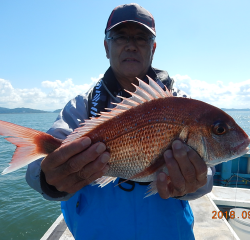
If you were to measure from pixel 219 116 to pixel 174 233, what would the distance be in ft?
4.36

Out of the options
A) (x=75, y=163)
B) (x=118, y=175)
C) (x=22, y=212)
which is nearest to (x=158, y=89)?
(x=118, y=175)

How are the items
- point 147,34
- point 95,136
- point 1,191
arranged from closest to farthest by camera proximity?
point 95,136 → point 147,34 → point 1,191

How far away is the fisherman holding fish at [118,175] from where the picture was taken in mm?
1698

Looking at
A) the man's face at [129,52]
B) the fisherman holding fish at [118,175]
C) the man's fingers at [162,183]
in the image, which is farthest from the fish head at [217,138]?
the man's face at [129,52]

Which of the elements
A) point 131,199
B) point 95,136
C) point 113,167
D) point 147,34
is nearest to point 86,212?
point 131,199

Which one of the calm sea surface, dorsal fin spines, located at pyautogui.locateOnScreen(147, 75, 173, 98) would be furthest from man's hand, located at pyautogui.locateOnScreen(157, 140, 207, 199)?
the calm sea surface

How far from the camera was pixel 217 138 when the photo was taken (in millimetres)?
1712

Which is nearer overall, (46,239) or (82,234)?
(82,234)

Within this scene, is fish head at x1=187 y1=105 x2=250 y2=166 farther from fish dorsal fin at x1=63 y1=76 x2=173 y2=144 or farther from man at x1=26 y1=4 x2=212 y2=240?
fish dorsal fin at x1=63 y1=76 x2=173 y2=144

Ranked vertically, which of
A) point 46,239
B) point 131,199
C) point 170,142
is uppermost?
point 170,142

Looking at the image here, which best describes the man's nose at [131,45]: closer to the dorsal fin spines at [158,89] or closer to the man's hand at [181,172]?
the dorsal fin spines at [158,89]

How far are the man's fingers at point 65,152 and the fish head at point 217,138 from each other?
97 centimetres

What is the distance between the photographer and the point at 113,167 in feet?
5.93

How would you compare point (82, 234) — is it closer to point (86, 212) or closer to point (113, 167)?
point (86, 212)
